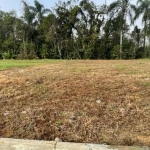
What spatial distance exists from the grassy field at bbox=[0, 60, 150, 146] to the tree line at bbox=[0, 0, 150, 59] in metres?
14.6

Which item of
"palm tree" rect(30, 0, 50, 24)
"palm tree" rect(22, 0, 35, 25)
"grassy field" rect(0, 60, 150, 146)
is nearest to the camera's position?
"grassy field" rect(0, 60, 150, 146)

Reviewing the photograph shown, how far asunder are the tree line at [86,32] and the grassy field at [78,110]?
14638mm

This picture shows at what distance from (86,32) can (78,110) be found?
52.4ft

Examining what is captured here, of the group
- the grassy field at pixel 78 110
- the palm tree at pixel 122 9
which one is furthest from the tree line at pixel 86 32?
the grassy field at pixel 78 110

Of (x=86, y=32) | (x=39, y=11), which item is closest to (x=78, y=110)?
(x=86, y=32)

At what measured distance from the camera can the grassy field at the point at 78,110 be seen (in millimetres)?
2336

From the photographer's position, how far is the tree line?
703 inches

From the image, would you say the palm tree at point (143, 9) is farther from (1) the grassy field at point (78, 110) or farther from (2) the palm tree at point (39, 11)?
(1) the grassy field at point (78, 110)

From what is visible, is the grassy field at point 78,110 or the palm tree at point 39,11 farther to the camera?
the palm tree at point 39,11

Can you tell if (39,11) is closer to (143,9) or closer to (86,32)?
(86,32)

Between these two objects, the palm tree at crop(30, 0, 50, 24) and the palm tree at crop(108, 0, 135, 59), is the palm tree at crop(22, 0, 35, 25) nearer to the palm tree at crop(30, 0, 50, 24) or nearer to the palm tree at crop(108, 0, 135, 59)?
the palm tree at crop(30, 0, 50, 24)

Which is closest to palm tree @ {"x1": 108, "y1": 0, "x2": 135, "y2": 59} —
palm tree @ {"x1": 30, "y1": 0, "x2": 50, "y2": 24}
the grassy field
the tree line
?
the tree line

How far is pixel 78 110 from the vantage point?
2750mm

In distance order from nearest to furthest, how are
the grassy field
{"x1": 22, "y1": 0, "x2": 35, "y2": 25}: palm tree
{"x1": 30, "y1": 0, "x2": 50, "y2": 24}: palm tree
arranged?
the grassy field → {"x1": 22, "y1": 0, "x2": 35, "y2": 25}: palm tree → {"x1": 30, "y1": 0, "x2": 50, "y2": 24}: palm tree
